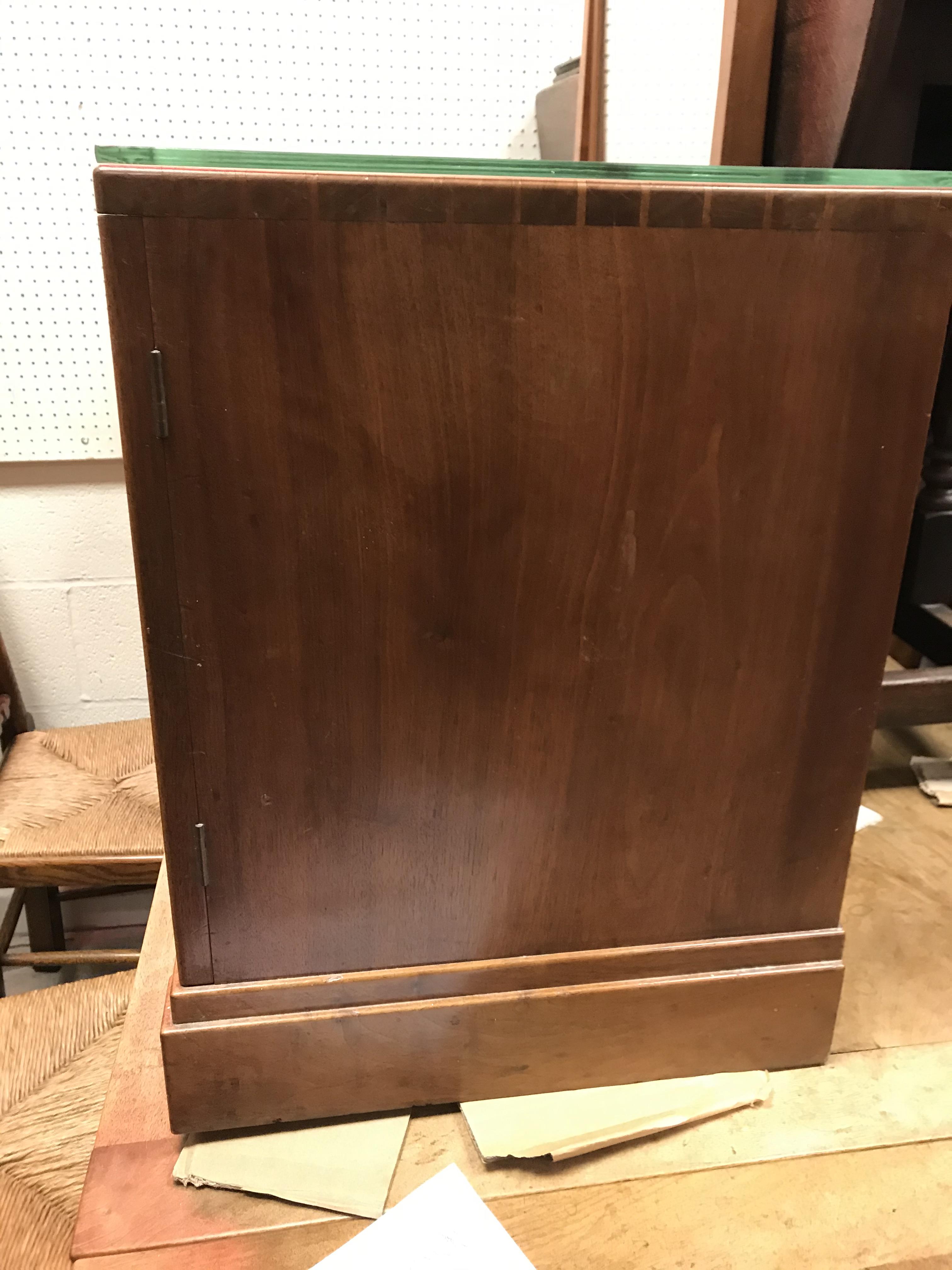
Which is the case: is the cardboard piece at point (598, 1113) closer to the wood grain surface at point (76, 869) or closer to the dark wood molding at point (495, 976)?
the dark wood molding at point (495, 976)

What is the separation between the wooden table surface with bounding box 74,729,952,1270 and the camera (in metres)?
0.62

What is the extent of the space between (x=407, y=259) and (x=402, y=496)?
0.45 ft

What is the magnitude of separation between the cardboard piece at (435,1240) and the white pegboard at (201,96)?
4.29ft

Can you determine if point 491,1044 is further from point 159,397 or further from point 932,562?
point 932,562

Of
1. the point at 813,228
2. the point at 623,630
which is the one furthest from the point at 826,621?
the point at 813,228

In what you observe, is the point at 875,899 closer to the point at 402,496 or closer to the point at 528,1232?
the point at 528,1232

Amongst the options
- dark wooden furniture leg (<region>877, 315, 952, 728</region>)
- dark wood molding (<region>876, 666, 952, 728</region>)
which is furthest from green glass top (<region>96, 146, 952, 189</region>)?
dark wood molding (<region>876, 666, 952, 728</region>)

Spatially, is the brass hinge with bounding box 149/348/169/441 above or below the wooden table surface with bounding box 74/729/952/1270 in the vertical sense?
above

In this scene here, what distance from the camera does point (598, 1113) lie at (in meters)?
0.71

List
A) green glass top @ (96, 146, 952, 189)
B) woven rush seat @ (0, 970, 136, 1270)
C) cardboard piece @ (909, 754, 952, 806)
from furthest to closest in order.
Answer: cardboard piece @ (909, 754, 952, 806) → woven rush seat @ (0, 970, 136, 1270) → green glass top @ (96, 146, 952, 189)

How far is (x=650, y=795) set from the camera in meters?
0.68

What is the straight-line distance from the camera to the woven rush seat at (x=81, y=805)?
1.29 metres

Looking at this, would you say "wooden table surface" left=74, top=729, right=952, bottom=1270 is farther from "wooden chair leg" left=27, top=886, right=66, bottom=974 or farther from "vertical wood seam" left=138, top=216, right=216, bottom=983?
"wooden chair leg" left=27, top=886, right=66, bottom=974

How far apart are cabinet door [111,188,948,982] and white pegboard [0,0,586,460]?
97 cm
